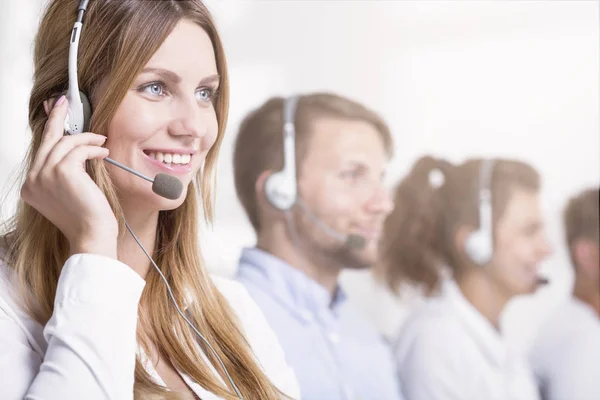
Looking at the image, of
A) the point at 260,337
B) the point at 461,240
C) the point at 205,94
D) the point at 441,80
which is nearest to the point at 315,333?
the point at 260,337

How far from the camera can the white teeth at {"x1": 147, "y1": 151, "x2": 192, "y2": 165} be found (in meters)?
1.27

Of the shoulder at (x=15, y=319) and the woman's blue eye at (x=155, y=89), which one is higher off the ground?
the woman's blue eye at (x=155, y=89)

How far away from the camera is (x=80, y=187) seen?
3.59ft

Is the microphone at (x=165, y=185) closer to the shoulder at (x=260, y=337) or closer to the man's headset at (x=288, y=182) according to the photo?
the shoulder at (x=260, y=337)

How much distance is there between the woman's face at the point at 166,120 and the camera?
4.06 feet

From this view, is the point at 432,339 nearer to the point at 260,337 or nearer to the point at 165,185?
the point at 260,337

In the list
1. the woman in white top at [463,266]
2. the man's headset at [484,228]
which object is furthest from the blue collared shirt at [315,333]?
the man's headset at [484,228]

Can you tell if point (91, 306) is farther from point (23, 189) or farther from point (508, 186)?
point (508, 186)

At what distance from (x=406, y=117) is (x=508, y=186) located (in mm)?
314

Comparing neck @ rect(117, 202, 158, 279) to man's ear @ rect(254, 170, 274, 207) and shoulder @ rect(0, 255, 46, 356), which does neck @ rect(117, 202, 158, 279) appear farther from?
man's ear @ rect(254, 170, 274, 207)

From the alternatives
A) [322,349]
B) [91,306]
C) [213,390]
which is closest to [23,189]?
[91,306]

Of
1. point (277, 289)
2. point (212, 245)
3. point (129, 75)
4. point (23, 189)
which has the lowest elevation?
point (277, 289)

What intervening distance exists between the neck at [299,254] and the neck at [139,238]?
352 mm

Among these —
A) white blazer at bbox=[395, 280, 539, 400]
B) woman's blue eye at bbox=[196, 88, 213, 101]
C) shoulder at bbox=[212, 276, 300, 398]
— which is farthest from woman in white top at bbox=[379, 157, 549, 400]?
woman's blue eye at bbox=[196, 88, 213, 101]
